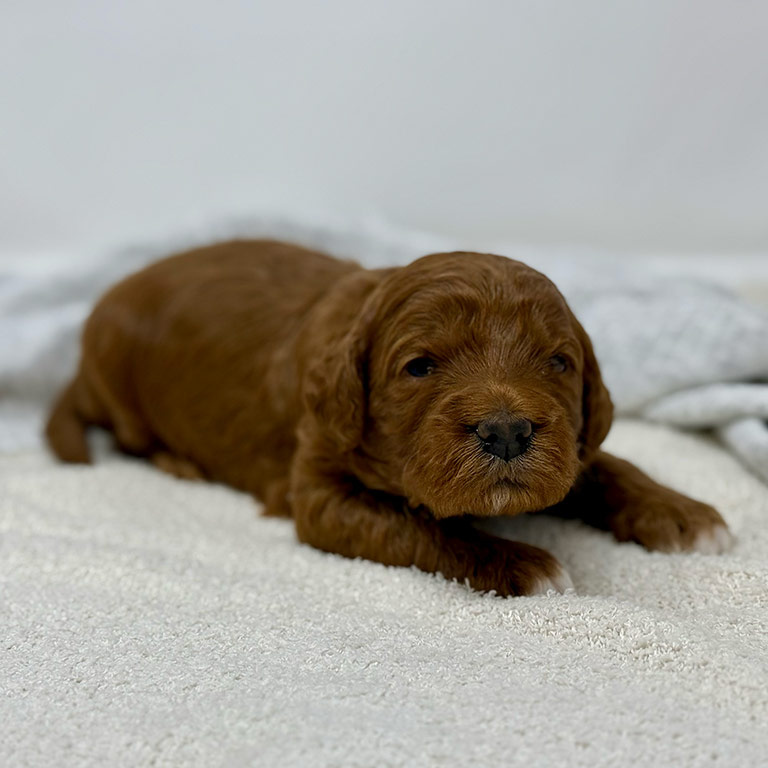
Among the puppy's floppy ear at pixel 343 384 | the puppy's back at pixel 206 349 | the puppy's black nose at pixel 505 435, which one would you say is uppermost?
the puppy's black nose at pixel 505 435

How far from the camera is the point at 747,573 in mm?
1799

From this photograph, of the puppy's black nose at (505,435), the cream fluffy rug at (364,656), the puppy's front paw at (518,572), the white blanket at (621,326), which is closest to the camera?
the cream fluffy rug at (364,656)

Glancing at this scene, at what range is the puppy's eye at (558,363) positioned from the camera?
6.00 feet

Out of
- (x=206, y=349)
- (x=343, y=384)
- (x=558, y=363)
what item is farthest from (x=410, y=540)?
(x=206, y=349)

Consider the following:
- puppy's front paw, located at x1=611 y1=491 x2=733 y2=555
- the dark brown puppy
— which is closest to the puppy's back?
the dark brown puppy

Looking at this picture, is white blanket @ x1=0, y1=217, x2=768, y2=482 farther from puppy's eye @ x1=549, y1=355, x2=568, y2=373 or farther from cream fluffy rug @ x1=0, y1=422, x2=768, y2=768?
puppy's eye @ x1=549, y1=355, x2=568, y2=373

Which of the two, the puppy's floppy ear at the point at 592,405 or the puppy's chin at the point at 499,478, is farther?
the puppy's floppy ear at the point at 592,405

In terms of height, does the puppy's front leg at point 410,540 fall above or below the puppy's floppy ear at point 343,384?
below

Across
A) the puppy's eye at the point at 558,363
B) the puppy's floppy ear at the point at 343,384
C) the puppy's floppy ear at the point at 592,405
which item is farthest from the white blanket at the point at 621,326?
the puppy's floppy ear at the point at 343,384

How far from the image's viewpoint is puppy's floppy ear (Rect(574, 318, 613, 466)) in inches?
77.3

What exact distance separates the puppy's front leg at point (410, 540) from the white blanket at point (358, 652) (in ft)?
0.15

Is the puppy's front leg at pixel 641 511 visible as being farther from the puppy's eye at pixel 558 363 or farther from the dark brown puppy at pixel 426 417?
the puppy's eye at pixel 558 363

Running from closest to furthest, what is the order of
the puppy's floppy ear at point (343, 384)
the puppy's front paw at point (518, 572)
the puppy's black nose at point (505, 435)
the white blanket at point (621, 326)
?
the puppy's black nose at point (505, 435) → the puppy's front paw at point (518, 572) → the puppy's floppy ear at point (343, 384) → the white blanket at point (621, 326)

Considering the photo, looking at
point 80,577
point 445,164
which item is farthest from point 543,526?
point 445,164
